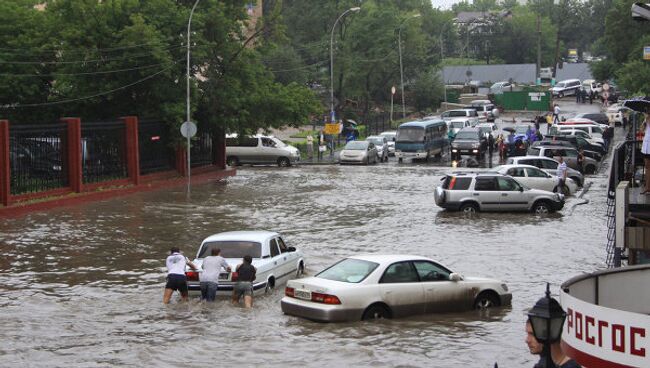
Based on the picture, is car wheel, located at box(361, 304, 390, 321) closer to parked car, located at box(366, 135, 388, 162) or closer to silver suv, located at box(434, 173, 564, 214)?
silver suv, located at box(434, 173, 564, 214)

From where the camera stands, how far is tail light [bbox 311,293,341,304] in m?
16.5

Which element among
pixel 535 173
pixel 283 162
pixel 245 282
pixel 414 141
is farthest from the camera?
pixel 414 141

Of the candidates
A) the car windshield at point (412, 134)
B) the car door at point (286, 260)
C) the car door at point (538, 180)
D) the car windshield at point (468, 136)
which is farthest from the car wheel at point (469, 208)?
the car windshield at point (412, 134)

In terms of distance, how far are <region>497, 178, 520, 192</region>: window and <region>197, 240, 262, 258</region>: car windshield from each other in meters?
14.7

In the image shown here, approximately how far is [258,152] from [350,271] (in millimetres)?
37157

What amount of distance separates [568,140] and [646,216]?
3718 centimetres

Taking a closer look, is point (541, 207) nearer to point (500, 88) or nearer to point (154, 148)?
point (154, 148)

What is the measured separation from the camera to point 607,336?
8945 mm

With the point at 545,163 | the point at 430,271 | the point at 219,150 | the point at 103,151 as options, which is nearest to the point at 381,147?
the point at 219,150

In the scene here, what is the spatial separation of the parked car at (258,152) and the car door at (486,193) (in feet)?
72.9

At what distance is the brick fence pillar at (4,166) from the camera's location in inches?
1246

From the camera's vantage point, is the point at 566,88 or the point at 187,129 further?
the point at 566,88

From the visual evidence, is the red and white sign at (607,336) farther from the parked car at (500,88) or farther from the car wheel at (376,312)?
the parked car at (500,88)

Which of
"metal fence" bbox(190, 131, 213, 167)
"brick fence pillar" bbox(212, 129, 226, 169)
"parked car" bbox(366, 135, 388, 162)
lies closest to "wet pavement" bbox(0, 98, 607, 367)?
"metal fence" bbox(190, 131, 213, 167)
